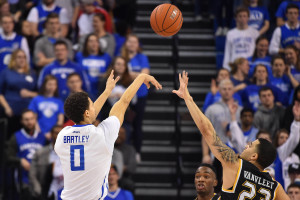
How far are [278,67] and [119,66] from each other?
108 inches

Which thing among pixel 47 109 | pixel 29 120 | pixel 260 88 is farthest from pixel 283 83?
pixel 29 120

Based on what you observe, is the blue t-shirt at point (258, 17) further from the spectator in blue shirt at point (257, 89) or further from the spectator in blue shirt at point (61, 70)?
the spectator in blue shirt at point (61, 70)

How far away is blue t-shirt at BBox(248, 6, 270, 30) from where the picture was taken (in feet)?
39.5

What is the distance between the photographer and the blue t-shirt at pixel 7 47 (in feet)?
35.9

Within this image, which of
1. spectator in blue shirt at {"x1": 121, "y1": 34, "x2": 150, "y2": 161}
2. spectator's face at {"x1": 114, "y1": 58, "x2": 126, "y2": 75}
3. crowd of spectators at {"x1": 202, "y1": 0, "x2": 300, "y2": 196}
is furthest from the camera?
spectator in blue shirt at {"x1": 121, "y1": 34, "x2": 150, "y2": 161}

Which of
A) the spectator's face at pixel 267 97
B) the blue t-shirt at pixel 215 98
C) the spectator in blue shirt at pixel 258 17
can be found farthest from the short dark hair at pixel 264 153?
the spectator in blue shirt at pixel 258 17

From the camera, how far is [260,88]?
10125 mm

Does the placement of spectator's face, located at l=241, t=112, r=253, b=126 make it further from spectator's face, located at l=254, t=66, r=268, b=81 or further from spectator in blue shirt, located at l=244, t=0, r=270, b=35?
spectator in blue shirt, located at l=244, t=0, r=270, b=35

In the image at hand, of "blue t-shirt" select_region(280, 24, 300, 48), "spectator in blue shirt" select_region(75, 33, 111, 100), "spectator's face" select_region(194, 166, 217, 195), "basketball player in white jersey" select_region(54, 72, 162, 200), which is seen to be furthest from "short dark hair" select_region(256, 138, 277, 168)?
"blue t-shirt" select_region(280, 24, 300, 48)

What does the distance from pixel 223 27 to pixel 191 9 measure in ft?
3.61

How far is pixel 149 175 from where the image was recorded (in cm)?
1045

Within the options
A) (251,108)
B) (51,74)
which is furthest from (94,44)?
(251,108)

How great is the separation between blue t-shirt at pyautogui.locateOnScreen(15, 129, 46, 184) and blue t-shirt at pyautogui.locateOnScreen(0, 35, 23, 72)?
5.62 feet

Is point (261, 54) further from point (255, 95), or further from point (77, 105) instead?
point (77, 105)
